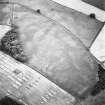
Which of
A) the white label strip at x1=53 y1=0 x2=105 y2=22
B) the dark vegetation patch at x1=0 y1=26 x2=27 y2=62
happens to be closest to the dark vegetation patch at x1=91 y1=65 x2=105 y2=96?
the dark vegetation patch at x1=0 y1=26 x2=27 y2=62

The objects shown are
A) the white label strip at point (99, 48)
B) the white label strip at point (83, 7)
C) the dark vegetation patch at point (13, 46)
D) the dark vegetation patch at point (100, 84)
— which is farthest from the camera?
the white label strip at point (83, 7)

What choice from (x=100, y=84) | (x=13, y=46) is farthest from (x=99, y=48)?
(x=13, y=46)

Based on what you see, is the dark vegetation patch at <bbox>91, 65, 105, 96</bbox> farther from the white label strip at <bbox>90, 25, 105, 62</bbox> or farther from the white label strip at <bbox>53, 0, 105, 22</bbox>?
the white label strip at <bbox>53, 0, 105, 22</bbox>

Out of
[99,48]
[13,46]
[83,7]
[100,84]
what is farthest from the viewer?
[83,7]

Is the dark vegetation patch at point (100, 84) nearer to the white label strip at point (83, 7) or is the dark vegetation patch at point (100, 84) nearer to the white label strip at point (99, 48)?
the white label strip at point (99, 48)

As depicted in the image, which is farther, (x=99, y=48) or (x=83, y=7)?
(x=83, y=7)

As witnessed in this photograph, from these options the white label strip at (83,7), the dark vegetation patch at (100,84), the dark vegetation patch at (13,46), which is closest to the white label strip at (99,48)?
the dark vegetation patch at (100,84)

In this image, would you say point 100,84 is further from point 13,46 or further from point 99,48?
point 13,46
